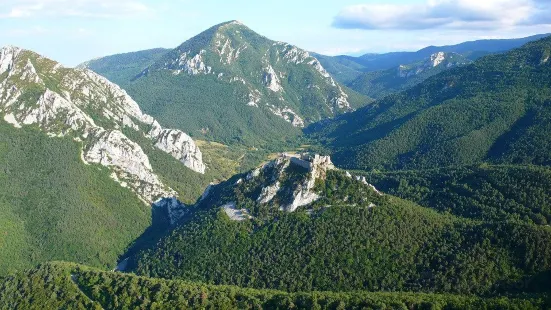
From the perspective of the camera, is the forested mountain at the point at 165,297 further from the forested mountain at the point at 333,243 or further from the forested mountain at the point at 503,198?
the forested mountain at the point at 503,198

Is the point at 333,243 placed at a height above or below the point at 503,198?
below

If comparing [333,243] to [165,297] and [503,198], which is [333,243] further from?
[503,198]

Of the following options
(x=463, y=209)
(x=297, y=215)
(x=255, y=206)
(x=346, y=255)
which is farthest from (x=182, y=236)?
(x=463, y=209)

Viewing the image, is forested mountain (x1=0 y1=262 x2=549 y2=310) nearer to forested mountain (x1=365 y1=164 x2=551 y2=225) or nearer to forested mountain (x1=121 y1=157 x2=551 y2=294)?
forested mountain (x1=121 y1=157 x2=551 y2=294)

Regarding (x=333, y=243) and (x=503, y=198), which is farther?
(x=503, y=198)

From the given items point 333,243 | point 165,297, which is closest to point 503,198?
point 333,243

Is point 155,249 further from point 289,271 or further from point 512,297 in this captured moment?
point 512,297

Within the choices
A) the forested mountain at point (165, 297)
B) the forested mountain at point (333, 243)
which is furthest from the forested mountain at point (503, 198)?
the forested mountain at point (165, 297)
